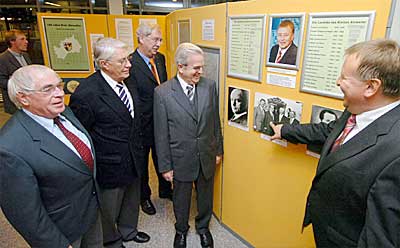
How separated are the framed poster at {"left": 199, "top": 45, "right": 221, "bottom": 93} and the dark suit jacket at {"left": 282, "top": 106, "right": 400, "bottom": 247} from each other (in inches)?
44.0

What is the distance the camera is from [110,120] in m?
1.67

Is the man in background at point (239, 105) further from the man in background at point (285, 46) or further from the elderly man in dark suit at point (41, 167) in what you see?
the elderly man in dark suit at point (41, 167)


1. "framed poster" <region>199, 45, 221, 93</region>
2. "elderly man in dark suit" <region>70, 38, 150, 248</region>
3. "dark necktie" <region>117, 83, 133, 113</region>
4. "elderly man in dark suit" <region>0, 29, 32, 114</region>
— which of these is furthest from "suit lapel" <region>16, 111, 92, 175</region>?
"elderly man in dark suit" <region>0, 29, 32, 114</region>

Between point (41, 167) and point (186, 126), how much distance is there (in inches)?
37.1

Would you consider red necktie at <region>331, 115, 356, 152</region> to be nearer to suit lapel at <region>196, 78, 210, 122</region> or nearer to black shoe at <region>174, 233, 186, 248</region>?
suit lapel at <region>196, 78, 210, 122</region>

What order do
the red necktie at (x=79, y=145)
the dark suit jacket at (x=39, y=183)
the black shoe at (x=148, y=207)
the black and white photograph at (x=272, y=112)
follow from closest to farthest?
the dark suit jacket at (x=39, y=183) → the red necktie at (x=79, y=145) → the black and white photograph at (x=272, y=112) → the black shoe at (x=148, y=207)

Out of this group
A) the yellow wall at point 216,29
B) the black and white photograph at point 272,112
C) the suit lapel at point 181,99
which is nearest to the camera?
the black and white photograph at point 272,112

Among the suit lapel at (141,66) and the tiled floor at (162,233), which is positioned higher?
the suit lapel at (141,66)

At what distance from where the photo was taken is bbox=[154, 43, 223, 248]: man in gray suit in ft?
6.02

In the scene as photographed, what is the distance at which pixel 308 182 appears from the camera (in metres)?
1.61

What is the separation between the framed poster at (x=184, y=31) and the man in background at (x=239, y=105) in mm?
860

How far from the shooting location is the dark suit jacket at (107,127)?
1.61 metres

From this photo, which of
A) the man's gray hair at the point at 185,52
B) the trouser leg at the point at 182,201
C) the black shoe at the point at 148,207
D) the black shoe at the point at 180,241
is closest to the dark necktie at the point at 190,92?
the man's gray hair at the point at 185,52

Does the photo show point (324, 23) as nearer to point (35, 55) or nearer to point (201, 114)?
point (201, 114)
